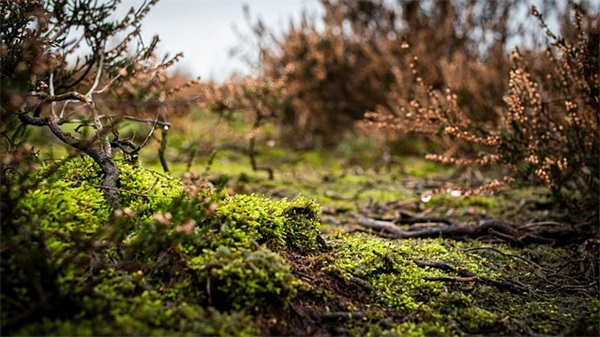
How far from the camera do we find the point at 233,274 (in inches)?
78.7

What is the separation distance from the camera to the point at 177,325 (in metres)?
1.78

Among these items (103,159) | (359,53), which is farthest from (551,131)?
(359,53)

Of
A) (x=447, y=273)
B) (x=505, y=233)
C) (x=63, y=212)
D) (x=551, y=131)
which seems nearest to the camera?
(x=63, y=212)

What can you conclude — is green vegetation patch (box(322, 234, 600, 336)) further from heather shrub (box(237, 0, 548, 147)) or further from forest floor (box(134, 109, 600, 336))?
heather shrub (box(237, 0, 548, 147))

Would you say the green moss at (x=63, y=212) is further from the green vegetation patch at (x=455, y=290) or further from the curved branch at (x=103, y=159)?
the green vegetation patch at (x=455, y=290)

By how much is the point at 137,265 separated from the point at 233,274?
0.39 m

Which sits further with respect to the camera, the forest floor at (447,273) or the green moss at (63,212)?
the forest floor at (447,273)

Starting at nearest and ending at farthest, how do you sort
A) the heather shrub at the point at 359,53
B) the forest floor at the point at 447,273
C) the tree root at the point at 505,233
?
the forest floor at the point at 447,273
the tree root at the point at 505,233
the heather shrub at the point at 359,53

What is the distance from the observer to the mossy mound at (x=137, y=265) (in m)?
1.75

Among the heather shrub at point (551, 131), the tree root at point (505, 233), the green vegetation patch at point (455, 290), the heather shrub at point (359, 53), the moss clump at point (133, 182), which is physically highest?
the heather shrub at point (359, 53)

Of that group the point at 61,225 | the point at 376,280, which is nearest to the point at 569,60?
the point at 376,280

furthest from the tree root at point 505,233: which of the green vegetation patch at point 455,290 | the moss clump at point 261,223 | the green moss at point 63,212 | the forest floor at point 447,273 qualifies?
the green moss at point 63,212

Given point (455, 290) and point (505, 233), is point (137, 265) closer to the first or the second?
point (455, 290)

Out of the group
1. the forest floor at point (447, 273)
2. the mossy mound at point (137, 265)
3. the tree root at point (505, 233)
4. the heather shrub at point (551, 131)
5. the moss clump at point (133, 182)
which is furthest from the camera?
the heather shrub at point (551, 131)
